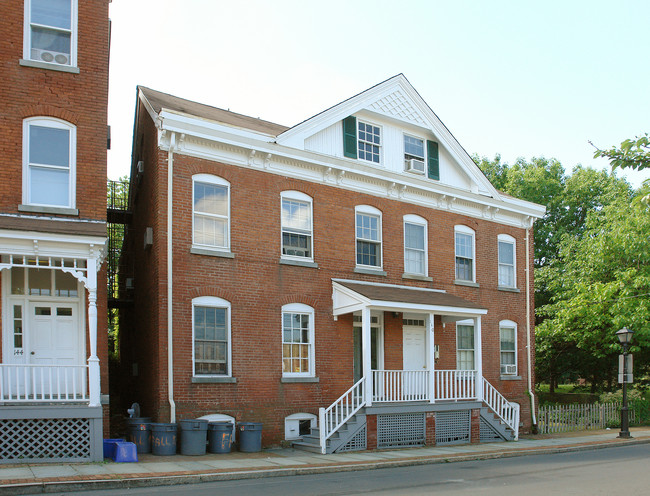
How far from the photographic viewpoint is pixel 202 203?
17.1 m

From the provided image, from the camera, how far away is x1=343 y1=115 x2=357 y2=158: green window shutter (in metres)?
19.8

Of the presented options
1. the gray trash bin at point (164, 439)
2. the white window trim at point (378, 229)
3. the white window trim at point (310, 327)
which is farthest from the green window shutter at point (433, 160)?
the gray trash bin at point (164, 439)

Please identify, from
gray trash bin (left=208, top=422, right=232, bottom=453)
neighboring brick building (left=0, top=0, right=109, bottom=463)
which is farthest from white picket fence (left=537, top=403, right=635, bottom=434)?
neighboring brick building (left=0, top=0, right=109, bottom=463)

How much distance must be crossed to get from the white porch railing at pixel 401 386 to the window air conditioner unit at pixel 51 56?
10979 millimetres

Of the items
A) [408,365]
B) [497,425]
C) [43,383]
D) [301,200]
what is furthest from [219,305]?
[497,425]

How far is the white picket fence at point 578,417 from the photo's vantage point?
23.8m

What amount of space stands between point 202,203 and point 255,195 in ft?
4.95

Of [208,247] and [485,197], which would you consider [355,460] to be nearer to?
[208,247]

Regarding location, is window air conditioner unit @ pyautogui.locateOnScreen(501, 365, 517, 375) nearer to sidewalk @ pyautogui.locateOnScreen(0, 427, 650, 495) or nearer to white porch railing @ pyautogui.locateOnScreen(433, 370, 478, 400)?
white porch railing @ pyautogui.locateOnScreen(433, 370, 478, 400)

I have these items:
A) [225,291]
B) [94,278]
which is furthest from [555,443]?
[94,278]

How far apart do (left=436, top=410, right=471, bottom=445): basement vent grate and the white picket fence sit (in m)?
5.27

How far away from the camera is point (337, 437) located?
659 inches

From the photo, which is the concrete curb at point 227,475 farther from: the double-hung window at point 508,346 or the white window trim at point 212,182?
the white window trim at point 212,182

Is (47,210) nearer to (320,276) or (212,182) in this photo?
(212,182)
